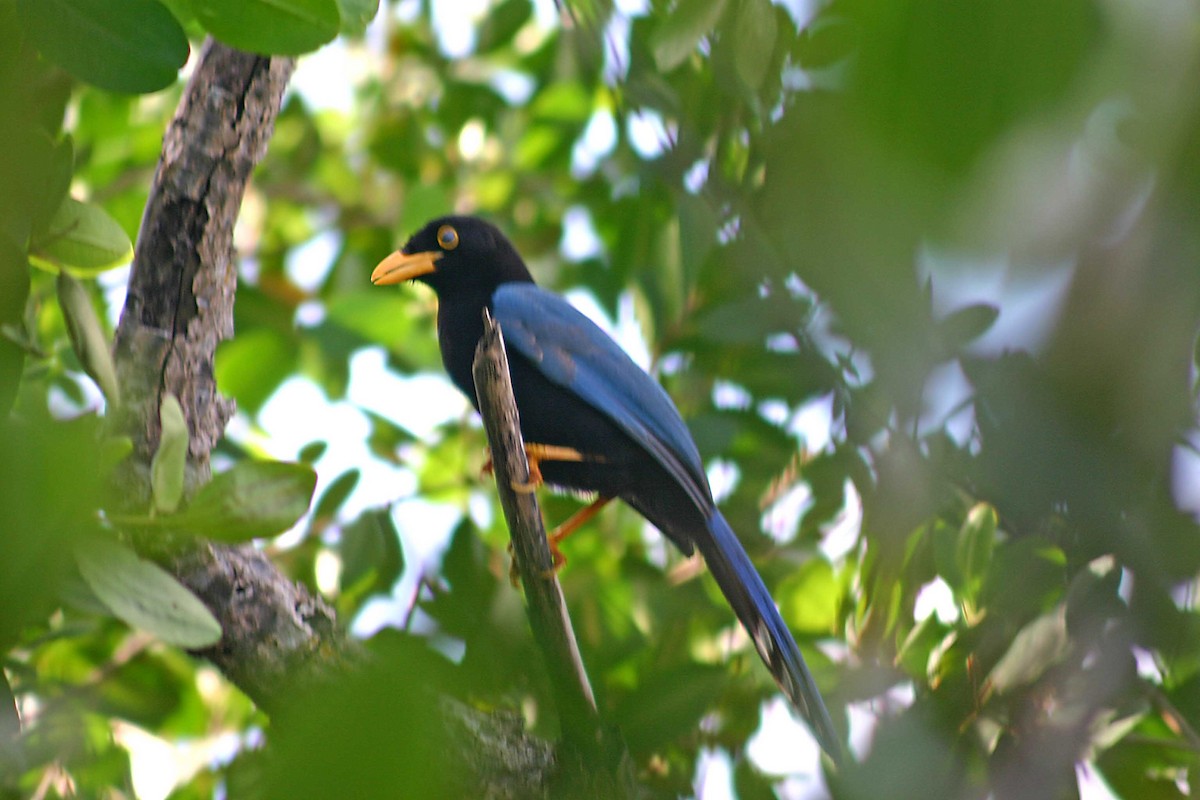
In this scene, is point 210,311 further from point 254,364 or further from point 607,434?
point 254,364

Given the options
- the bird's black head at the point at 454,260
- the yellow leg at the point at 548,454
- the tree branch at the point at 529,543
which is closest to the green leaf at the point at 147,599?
the tree branch at the point at 529,543

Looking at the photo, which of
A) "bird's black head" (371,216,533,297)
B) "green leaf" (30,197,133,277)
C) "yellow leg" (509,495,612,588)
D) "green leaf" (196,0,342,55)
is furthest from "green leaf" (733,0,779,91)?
"bird's black head" (371,216,533,297)

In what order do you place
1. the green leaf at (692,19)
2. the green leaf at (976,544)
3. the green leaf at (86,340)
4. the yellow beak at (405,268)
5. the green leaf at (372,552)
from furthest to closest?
1. the yellow beak at (405,268)
2. the green leaf at (372,552)
3. the green leaf at (976,544)
4. the green leaf at (86,340)
5. the green leaf at (692,19)

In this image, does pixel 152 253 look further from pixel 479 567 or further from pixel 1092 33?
pixel 1092 33

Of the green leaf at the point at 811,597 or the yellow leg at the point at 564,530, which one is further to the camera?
the green leaf at the point at 811,597

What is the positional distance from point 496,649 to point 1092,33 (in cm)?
183

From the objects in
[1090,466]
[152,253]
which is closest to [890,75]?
[1090,466]

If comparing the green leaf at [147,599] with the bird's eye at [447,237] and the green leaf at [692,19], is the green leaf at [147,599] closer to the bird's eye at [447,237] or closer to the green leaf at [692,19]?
the green leaf at [692,19]

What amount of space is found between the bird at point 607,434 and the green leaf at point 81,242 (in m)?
1.80

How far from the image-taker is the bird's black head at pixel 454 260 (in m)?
5.00

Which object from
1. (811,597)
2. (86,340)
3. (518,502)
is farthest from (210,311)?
(811,597)

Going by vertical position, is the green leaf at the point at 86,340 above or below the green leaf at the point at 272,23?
below

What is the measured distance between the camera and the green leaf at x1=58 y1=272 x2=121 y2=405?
178 centimetres

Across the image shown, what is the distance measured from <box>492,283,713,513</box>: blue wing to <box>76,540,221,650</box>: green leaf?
2483mm
